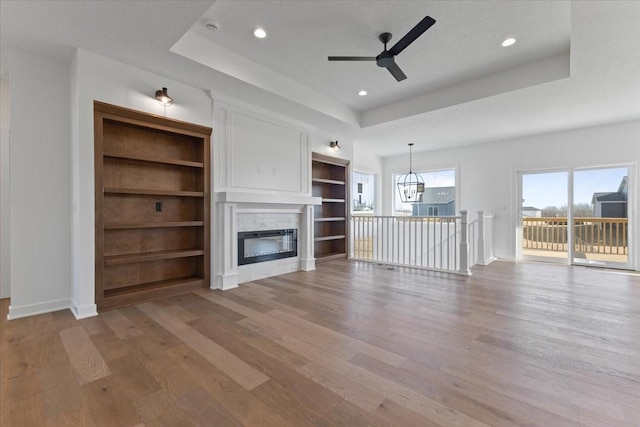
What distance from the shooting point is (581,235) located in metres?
5.60

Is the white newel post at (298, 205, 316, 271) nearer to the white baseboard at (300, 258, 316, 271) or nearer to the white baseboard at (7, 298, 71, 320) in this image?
the white baseboard at (300, 258, 316, 271)

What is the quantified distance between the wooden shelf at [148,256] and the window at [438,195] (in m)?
6.01

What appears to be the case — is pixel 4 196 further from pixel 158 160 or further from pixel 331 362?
pixel 331 362

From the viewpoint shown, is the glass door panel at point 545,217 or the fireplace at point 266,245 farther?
the glass door panel at point 545,217

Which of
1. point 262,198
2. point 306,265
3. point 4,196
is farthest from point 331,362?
point 4,196

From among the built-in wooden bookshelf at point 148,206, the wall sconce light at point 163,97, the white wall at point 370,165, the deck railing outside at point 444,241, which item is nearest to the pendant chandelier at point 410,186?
the white wall at point 370,165

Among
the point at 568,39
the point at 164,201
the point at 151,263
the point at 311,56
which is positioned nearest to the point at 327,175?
the point at 311,56

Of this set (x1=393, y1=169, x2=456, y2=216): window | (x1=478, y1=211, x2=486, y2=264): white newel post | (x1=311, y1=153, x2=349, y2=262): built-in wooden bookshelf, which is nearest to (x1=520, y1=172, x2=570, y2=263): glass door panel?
(x1=478, y1=211, x2=486, y2=264): white newel post

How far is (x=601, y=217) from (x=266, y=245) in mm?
6349

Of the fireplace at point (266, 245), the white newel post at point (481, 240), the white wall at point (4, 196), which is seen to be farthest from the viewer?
the white newel post at point (481, 240)

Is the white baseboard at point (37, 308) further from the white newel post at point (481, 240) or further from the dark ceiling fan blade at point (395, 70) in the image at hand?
the white newel post at point (481, 240)

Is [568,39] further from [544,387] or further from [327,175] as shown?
[327,175]

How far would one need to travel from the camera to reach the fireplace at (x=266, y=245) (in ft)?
13.9

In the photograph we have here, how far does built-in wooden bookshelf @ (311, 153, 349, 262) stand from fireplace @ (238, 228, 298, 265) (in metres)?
1.17
